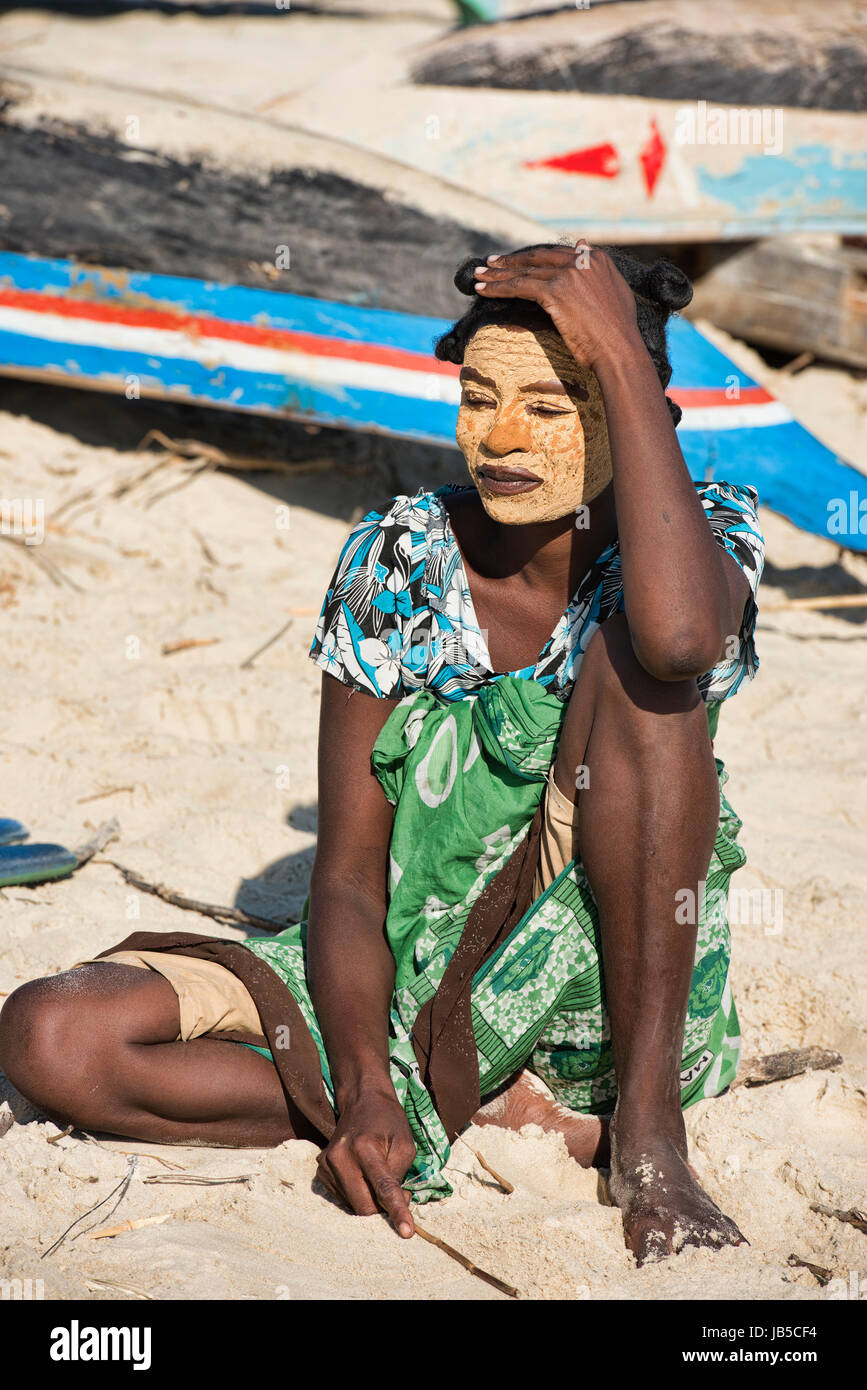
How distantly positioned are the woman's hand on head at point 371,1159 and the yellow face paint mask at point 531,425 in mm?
861

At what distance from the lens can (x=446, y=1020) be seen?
1875 millimetres

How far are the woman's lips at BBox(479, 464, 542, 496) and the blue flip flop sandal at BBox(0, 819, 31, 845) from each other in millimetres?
1369

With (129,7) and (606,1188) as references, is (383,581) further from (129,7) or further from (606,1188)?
(129,7)

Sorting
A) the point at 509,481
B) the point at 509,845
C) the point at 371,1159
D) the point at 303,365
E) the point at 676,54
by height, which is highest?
the point at 676,54

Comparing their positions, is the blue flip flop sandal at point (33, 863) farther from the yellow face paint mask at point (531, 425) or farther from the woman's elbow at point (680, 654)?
the woman's elbow at point (680, 654)

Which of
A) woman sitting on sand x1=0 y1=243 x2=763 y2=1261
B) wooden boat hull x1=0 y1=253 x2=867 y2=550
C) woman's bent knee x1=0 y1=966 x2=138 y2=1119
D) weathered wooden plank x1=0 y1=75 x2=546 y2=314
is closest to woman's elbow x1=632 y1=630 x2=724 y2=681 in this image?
woman sitting on sand x1=0 y1=243 x2=763 y2=1261

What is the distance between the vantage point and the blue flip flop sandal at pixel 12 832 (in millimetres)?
2691

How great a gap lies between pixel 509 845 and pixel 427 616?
14.9 inches

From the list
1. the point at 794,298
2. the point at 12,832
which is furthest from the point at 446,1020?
the point at 794,298

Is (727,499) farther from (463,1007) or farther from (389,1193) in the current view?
(389,1193)

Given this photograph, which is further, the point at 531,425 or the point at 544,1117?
the point at 544,1117

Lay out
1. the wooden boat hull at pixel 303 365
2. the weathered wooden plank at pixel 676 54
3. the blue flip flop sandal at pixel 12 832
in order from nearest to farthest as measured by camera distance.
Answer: the blue flip flop sandal at pixel 12 832
the wooden boat hull at pixel 303 365
the weathered wooden plank at pixel 676 54

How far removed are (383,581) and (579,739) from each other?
44 cm

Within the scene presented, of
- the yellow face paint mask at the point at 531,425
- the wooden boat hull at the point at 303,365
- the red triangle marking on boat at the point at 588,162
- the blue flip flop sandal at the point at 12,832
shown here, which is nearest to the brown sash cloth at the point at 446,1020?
the yellow face paint mask at the point at 531,425
